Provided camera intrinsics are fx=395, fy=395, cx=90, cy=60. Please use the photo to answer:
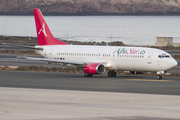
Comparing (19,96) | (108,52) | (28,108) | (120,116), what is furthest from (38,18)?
(120,116)

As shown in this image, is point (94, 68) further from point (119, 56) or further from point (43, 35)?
point (43, 35)

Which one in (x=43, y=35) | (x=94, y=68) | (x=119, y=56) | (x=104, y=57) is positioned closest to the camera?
(x=94, y=68)

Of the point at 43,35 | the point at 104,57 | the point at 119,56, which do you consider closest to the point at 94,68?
the point at 104,57

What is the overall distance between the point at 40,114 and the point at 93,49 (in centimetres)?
2735

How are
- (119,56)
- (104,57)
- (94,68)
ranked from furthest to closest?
1. (104,57)
2. (119,56)
3. (94,68)

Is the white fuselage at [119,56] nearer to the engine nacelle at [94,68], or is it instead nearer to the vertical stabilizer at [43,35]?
the vertical stabilizer at [43,35]

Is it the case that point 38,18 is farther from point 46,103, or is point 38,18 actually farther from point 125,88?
point 46,103

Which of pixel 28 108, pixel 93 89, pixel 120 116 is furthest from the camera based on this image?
pixel 93 89

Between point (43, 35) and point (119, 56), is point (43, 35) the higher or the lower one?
the higher one

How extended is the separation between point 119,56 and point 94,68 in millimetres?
3293

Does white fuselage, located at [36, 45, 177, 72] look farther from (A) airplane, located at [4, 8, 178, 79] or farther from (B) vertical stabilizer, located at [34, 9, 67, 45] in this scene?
(B) vertical stabilizer, located at [34, 9, 67, 45]

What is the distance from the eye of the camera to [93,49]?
158 ft

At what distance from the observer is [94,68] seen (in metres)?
44.8

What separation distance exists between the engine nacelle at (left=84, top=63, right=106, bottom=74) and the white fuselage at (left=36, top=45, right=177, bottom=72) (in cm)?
135
